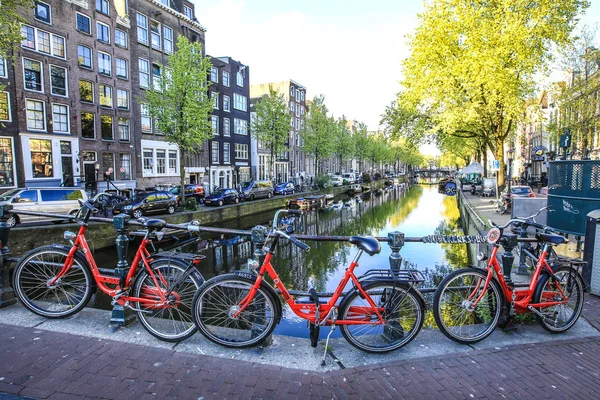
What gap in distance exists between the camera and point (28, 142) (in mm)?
22562

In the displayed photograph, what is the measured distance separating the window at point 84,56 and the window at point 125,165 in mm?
6834

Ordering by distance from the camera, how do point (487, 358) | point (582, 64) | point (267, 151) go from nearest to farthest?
point (487, 358) → point (582, 64) → point (267, 151)

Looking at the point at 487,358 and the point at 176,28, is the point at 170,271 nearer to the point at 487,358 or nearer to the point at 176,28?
the point at 487,358

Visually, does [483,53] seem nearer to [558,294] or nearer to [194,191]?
[558,294]

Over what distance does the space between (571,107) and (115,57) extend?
111 feet

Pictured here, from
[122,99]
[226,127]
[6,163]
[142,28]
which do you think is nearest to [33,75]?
[6,163]

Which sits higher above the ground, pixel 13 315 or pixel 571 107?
pixel 571 107

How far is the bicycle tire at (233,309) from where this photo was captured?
3.31 meters

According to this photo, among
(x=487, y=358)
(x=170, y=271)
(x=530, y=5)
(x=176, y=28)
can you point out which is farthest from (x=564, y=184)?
(x=176, y=28)

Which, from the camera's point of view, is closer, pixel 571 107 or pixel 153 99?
pixel 153 99

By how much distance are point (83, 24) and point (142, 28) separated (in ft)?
18.0

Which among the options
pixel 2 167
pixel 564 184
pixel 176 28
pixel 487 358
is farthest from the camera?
pixel 176 28

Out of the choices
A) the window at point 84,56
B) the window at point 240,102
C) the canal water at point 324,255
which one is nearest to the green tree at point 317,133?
the window at point 240,102

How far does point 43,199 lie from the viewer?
15.3 metres
